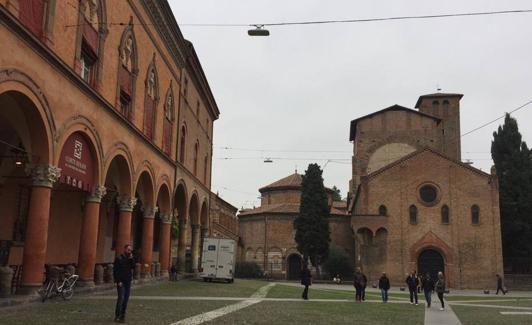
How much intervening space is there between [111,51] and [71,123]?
14.9 ft

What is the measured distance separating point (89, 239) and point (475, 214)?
36192 millimetres

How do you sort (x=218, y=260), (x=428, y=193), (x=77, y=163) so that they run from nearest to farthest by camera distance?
(x=77, y=163) < (x=218, y=260) < (x=428, y=193)

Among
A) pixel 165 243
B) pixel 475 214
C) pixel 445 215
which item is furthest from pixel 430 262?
pixel 165 243

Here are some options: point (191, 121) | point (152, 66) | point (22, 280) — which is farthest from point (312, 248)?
point (22, 280)

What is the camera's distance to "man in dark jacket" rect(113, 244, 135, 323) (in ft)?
35.0

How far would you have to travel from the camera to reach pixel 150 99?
2405cm

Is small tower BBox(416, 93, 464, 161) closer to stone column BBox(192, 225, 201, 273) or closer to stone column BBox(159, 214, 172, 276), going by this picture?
stone column BBox(192, 225, 201, 273)

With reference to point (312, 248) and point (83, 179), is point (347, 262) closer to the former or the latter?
point (312, 248)

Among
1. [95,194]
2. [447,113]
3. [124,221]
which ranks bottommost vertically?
[124,221]

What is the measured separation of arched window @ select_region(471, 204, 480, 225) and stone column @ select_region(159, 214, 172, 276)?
28.1 meters

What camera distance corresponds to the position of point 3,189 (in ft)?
59.1

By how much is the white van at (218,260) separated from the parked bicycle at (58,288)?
15.6 m

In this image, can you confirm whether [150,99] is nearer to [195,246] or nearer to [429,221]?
[195,246]

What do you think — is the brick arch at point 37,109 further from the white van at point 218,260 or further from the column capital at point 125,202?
the white van at point 218,260
